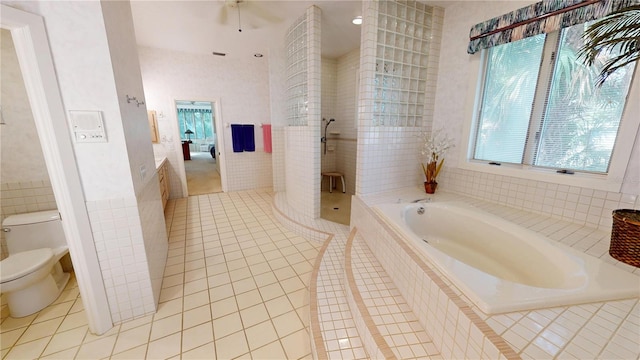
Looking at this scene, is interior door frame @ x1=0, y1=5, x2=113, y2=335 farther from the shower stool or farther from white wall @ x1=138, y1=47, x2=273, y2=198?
the shower stool

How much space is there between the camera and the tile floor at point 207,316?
140cm

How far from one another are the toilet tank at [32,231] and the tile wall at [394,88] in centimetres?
276

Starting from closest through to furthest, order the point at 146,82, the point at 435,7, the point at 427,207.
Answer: the point at 427,207 < the point at 435,7 < the point at 146,82

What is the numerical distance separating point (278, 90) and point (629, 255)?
4173mm

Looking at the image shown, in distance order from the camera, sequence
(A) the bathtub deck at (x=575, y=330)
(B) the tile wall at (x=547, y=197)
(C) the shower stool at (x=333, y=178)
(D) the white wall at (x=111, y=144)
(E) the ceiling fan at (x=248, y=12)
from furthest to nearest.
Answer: (C) the shower stool at (x=333, y=178)
(E) the ceiling fan at (x=248, y=12)
(B) the tile wall at (x=547, y=197)
(D) the white wall at (x=111, y=144)
(A) the bathtub deck at (x=575, y=330)

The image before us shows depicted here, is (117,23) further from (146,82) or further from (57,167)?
(146,82)

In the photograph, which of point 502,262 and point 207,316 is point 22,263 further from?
point 502,262

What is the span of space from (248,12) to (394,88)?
6.36 ft

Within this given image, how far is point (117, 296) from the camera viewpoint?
1.57 metres

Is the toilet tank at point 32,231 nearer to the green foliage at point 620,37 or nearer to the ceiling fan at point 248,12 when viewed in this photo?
the ceiling fan at point 248,12

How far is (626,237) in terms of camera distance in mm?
1231

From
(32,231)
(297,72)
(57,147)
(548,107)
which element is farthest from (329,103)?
(32,231)

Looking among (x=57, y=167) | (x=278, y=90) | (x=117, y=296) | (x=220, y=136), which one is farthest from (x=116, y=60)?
(x=220, y=136)

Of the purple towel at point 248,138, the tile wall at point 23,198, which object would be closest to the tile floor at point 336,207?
the purple towel at point 248,138
